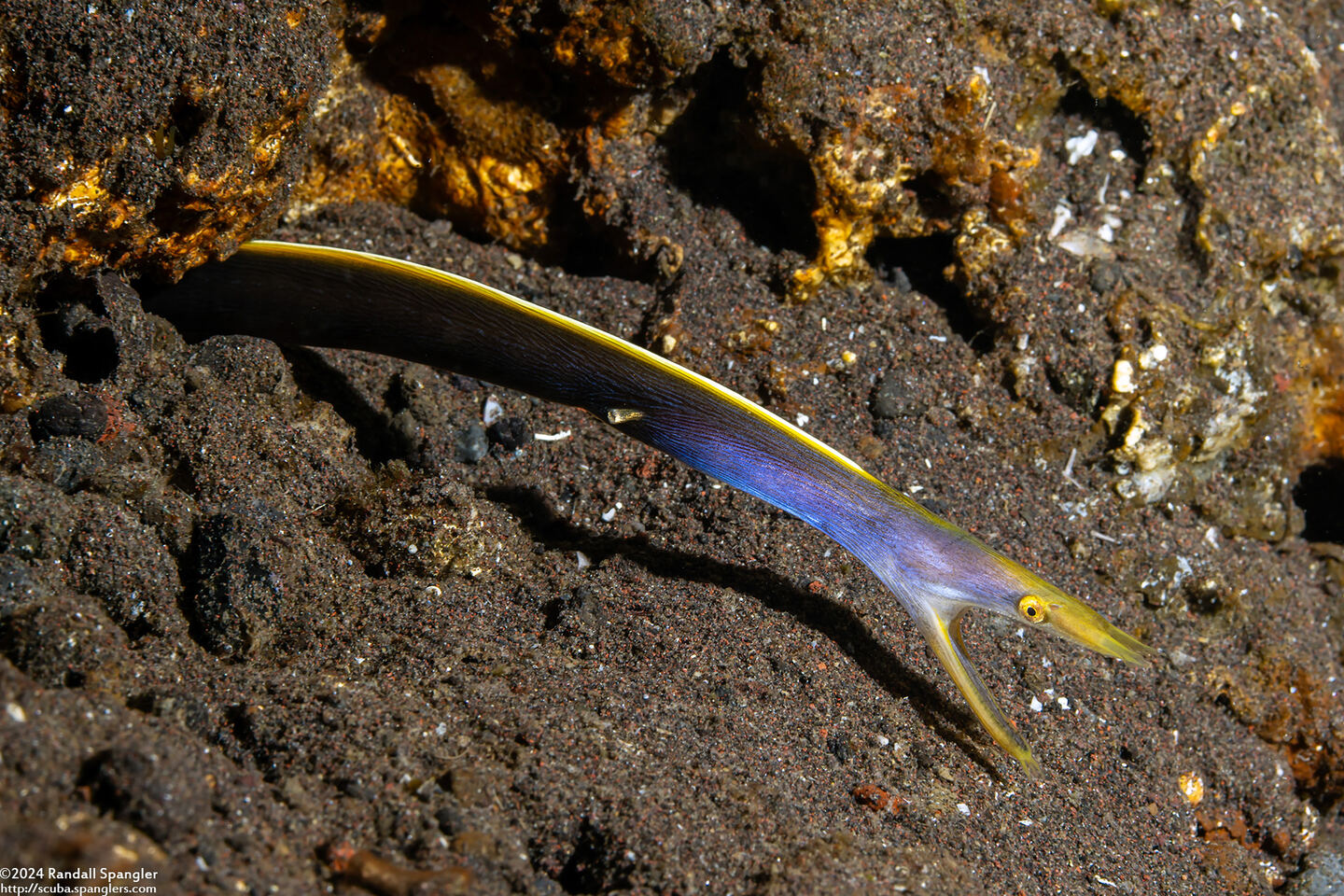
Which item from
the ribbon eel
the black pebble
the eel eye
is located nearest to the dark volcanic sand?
the black pebble

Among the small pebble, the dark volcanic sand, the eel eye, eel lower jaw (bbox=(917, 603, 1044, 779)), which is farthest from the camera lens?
the small pebble

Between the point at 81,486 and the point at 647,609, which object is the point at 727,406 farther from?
the point at 81,486

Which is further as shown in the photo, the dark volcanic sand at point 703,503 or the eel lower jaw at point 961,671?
the eel lower jaw at point 961,671

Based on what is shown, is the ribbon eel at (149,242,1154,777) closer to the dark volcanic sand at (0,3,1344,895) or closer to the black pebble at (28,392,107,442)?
the dark volcanic sand at (0,3,1344,895)

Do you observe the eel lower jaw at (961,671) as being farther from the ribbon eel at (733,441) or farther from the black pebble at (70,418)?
the black pebble at (70,418)

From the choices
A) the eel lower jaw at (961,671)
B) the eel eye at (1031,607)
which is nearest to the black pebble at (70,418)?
the eel lower jaw at (961,671)

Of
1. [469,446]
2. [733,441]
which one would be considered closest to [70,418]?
[469,446]
